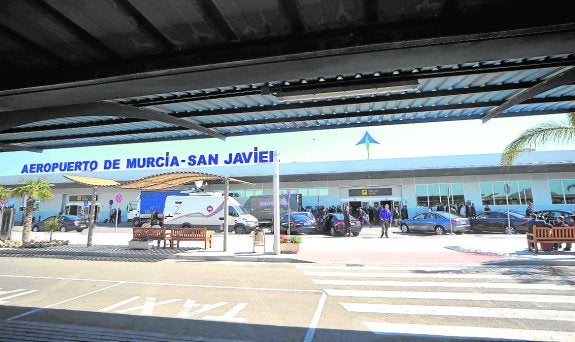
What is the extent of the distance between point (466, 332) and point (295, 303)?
3066 millimetres

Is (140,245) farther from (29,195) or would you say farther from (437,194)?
(437,194)

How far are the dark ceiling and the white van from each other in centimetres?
2023

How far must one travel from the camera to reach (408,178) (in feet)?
111

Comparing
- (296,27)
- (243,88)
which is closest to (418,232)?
(243,88)

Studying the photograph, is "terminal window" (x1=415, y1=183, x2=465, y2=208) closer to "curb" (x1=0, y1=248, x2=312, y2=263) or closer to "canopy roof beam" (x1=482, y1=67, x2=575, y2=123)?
"curb" (x1=0, y1=248, x2=312, y2=263)

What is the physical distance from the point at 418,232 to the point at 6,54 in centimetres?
2340

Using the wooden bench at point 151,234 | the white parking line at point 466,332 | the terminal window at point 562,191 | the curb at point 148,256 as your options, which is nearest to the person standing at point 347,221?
the curb at point 148,256

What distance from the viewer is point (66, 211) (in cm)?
4288

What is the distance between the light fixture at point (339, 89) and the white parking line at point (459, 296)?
15.1 feet

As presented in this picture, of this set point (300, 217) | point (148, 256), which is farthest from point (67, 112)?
point (300, 217)

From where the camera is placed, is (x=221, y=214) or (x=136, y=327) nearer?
(x=136, y=327)

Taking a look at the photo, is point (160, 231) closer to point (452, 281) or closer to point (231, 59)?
point (452, 281)

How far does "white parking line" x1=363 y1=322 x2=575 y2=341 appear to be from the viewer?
16.9 ft

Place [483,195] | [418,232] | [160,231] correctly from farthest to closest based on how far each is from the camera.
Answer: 1. [483,195]
2. [418,232]
3. [160,231]
